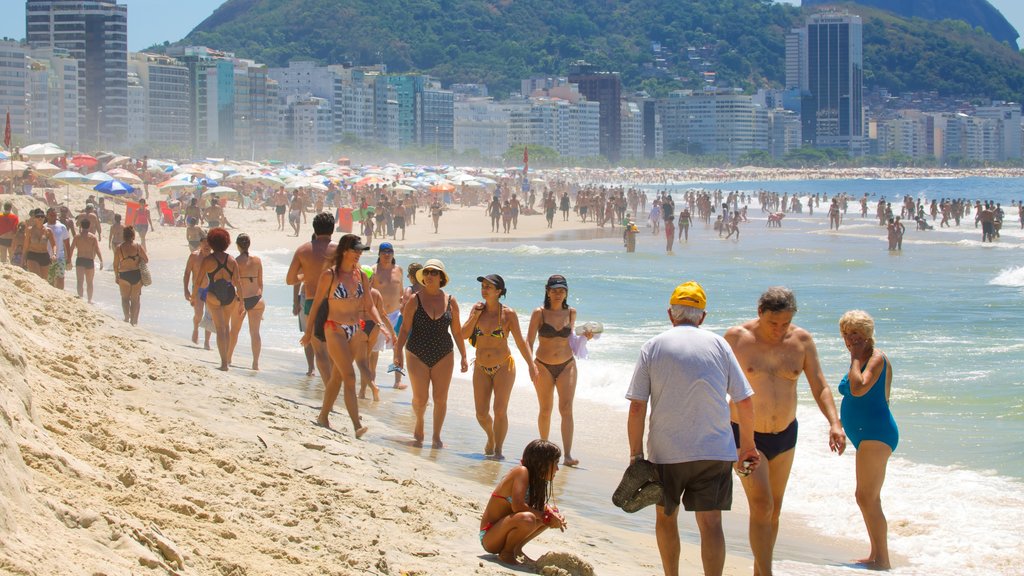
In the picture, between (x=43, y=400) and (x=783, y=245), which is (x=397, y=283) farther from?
(x=783, y=245)

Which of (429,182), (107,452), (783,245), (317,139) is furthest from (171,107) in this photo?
(107,452)

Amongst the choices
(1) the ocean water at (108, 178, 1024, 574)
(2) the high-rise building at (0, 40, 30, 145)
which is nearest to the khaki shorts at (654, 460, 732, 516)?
(1) the ocean water at (108, 178, 1024, 574)

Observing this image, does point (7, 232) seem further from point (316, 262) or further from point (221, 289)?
point (316, 262)

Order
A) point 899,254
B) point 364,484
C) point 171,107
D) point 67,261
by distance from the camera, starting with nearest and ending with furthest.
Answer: point 364,484, point 67,261, point 899,254, point 171,107

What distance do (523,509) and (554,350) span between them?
8.79 feet

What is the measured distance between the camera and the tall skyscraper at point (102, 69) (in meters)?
133

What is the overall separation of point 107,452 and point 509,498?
158 centimetres

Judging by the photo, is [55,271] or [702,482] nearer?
[702,482]

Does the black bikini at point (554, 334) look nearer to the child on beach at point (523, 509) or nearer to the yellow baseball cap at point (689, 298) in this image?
the child on beach at point (523, 509)

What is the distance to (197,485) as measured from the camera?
4816 millimetres

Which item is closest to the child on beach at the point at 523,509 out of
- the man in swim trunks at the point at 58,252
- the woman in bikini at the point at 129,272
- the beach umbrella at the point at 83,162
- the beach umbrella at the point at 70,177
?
the woman in bikini at the point at 129,272

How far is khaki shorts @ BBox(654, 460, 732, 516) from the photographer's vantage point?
451cm

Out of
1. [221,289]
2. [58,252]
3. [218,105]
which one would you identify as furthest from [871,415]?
[218,105]

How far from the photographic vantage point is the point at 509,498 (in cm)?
495
